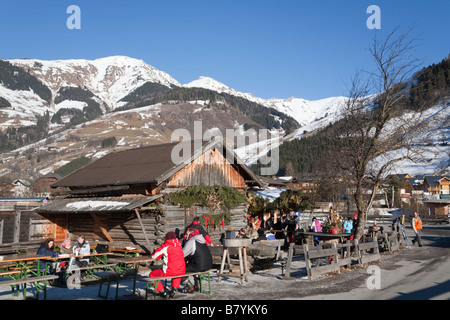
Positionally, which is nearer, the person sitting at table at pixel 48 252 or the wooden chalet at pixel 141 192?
the person sitting at table at pixel 48 252

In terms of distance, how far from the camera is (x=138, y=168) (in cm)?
1917

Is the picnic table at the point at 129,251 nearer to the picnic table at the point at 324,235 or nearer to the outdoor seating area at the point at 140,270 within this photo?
the outdoor seating area at the point at 140,270

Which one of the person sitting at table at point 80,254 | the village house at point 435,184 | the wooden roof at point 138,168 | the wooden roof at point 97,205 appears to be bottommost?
the person sitting at table at point 80,254

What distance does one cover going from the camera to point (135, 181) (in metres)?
17.1

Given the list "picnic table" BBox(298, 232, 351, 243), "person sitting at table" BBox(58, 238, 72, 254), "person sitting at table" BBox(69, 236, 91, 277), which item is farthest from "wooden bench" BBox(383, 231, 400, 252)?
"person sitting at table" BBox(58, 238, 72, 254)

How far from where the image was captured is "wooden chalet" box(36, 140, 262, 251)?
17.0 meters

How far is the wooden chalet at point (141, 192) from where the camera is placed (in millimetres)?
16969

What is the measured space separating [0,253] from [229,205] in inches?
403

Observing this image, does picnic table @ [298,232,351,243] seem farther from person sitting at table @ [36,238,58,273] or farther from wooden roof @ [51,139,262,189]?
Answer: person sitting at table @ [36,238,58,273]

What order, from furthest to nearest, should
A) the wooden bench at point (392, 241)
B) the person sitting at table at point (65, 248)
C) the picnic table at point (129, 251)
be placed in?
the wooden bench at point (392, 241)
the picnic table at point (129, 251)
the person sitting at table at point (65, 248)

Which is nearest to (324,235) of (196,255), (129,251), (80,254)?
(196,255)

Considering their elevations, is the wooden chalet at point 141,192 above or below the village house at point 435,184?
below

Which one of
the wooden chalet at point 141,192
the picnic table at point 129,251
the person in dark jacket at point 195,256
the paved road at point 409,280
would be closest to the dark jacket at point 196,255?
the person in dark jacket at point 195,256
